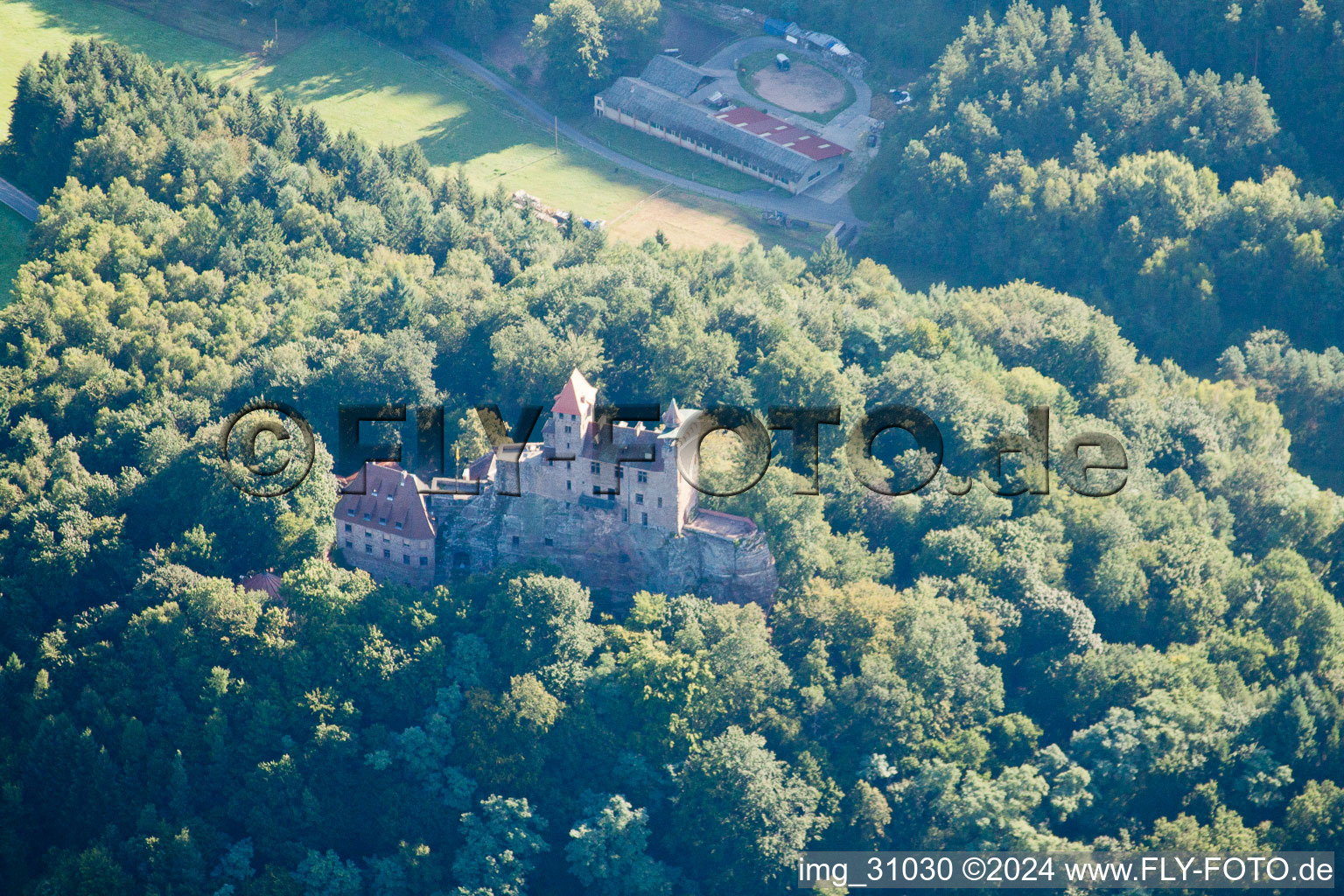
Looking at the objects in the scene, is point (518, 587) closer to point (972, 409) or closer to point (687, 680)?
point (687, 680)

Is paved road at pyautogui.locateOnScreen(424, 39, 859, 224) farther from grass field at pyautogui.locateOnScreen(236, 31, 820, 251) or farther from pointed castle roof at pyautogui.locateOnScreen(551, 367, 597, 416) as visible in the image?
pointed castle roof at pyautogui.locateOnScreen(551, 367, 597, 416)

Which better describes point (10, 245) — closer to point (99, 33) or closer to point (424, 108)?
point (99, 33)

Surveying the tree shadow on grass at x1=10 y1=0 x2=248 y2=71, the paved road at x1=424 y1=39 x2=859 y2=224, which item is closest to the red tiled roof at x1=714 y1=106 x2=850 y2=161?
the paved road at x1=424 y1=39 x2=859 y2=224

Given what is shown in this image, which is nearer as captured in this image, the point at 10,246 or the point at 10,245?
the point at 10,246

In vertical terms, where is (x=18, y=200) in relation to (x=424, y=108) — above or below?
below

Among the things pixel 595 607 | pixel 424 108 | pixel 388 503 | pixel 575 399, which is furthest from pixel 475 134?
pixel 595 607

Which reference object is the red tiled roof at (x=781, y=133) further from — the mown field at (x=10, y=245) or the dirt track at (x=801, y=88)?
the mown field at (x=10, y=245)
